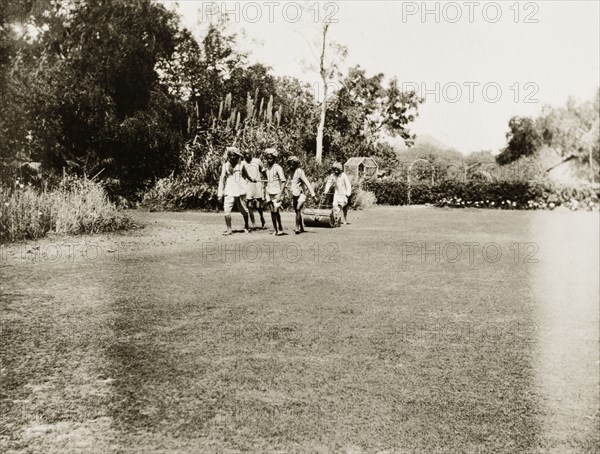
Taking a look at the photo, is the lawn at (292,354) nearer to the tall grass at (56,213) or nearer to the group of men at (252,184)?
the tall grass at (56,213)

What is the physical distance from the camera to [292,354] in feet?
15.5

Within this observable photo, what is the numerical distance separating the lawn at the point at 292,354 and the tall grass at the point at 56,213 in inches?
38.3

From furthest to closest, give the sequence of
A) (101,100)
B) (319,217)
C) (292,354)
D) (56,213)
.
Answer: (101,100)
(319,217)
(56,213)
(292,354)

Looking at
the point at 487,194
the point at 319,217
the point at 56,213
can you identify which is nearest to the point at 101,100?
the point at 56,213

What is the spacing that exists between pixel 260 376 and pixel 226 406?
55 cm

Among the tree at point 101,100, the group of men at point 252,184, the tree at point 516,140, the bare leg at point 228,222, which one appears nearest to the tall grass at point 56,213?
the bare leg at point 228,222

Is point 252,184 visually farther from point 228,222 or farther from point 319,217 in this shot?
point 319,217

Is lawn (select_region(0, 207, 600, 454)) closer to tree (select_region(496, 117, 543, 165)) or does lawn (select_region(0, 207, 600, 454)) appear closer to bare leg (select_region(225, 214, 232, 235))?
bare leg (select_region(225, 214, 232, 235))

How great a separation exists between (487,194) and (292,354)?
2346cm

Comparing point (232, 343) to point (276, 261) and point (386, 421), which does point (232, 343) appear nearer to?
point (386, 421)

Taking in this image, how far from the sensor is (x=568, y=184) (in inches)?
1019

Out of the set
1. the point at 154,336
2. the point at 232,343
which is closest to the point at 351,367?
the point at 232,343

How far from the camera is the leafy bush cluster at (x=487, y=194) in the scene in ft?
83.5

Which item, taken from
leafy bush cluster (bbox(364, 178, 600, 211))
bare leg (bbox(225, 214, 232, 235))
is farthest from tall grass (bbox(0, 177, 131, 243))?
leafy bush cluster (bbox(364, 178, 600, 211))
